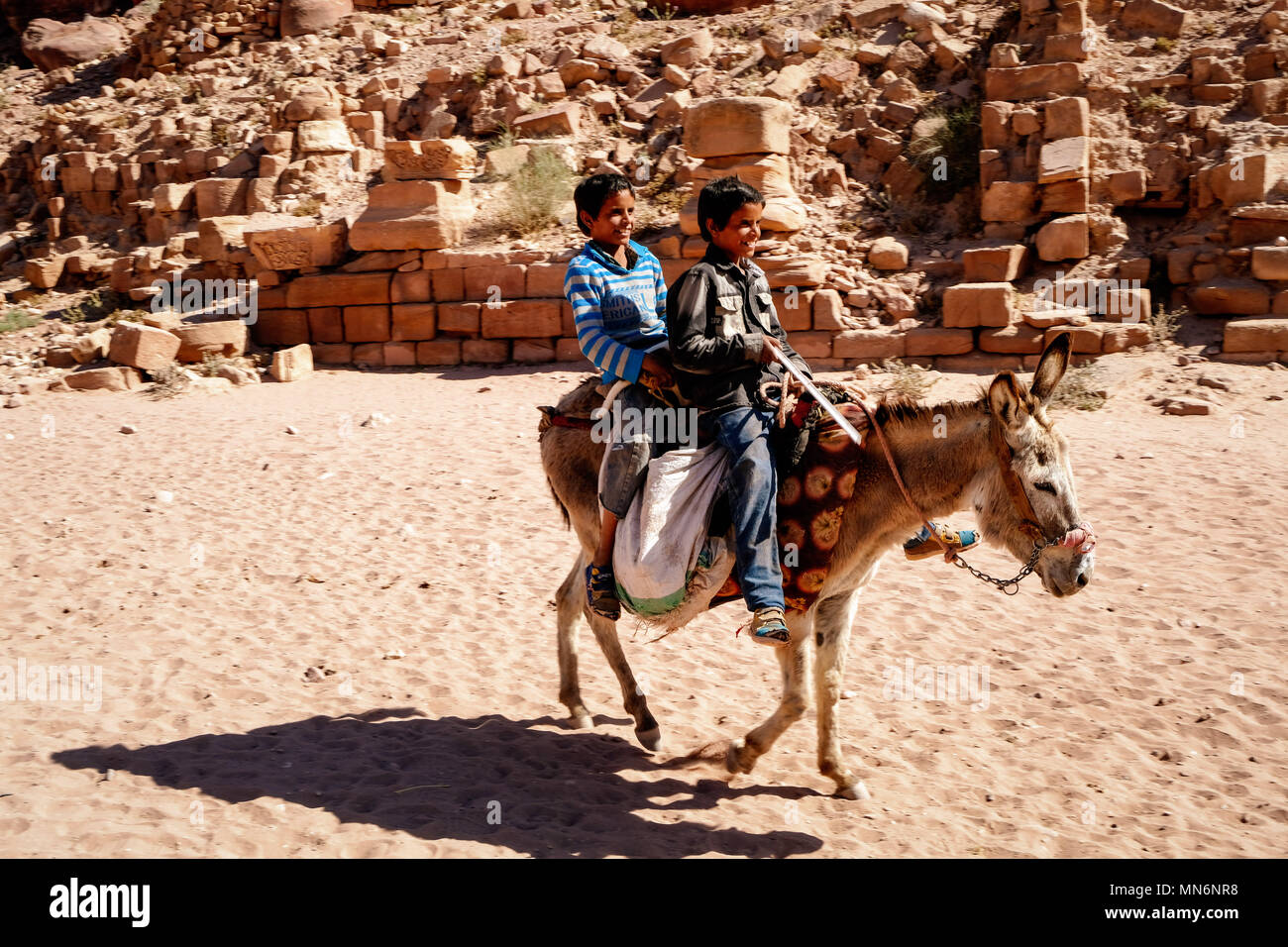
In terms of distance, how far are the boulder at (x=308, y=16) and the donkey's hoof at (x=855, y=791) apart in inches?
1034

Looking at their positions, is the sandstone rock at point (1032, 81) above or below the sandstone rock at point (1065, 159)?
above

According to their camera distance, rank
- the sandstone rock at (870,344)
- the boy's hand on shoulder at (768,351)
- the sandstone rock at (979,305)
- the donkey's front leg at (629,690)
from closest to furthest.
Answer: the boy's hand on shoulder at (768,351), the donkey's front leg at (629,690), the sandstone rock at (979,305), the sandstone rock at (870,344)

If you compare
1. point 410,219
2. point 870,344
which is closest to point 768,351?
point 870,344

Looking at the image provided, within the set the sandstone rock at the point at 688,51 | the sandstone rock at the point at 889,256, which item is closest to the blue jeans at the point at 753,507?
the sandstone rock at the point at 889,256

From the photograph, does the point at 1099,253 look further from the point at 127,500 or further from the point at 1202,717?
the point at 127,500

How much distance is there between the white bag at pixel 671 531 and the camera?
14.2ft

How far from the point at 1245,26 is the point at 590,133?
1125 centimetres

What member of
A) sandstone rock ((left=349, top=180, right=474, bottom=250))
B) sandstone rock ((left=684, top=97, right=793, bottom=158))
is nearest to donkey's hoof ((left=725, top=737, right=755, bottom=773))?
sandstone rock ((left=684, top=97, right=793, bottom=158))

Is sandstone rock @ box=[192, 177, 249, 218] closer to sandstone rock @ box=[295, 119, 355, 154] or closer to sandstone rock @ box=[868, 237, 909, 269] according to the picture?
sandstone rock @ box=[295, 119, 355, 154]

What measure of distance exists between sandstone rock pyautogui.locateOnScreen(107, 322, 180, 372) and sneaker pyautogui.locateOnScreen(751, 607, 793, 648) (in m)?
13.7

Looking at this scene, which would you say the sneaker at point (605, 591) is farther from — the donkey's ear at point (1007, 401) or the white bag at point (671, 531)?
the donkey's ear at point (1007, 401)

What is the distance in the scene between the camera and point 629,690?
543 cm

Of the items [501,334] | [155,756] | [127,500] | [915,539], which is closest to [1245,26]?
[501,334]

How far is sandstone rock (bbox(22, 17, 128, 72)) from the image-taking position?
1148 inches
